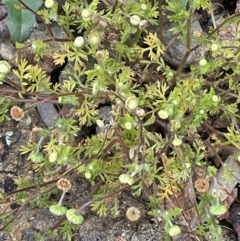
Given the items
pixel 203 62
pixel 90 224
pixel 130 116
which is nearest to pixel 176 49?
pixel 203 62

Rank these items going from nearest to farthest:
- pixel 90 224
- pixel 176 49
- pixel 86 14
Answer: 1. pixel 86 14
2. pixel 90 224
3. pixel 176 49

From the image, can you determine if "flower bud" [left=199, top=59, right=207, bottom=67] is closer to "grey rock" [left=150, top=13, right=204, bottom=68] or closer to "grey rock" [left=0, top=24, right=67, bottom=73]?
"grey rock" [left=150, top=13, right=204, bottom=68]

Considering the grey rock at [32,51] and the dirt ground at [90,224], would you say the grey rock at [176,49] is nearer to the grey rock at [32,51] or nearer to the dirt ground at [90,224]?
the grey rock at [32,51]

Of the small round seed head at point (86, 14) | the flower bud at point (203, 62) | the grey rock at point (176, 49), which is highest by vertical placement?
the small round seed head at point (86, 14)

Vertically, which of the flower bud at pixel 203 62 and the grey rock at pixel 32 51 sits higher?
the flower bud at pixel 203 62

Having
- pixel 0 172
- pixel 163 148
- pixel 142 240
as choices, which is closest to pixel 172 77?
pixel 163 148

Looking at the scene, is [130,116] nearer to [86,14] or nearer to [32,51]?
[86,14]

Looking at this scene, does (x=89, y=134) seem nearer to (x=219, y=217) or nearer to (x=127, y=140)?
(x=127, y=140)

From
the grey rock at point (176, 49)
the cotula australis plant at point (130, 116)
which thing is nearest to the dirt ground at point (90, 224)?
the cotula australis plant at point (130, 116)
